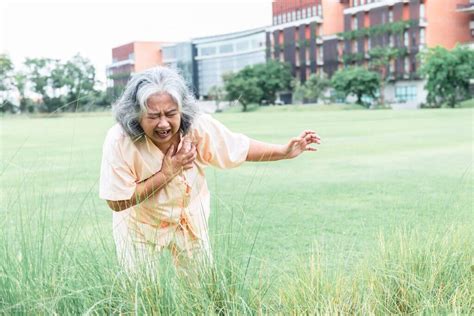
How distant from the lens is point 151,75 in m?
1.88

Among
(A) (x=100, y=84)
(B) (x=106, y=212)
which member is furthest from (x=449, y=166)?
(A) (x=100, y=84)

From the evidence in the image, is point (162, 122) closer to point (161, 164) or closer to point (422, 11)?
point (161, 164)

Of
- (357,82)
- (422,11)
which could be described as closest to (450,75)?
(357,82)

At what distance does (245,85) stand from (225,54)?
30.5ft

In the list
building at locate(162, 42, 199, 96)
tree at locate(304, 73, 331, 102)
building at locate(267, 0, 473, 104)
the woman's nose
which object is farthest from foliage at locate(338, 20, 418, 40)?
the woman's nose

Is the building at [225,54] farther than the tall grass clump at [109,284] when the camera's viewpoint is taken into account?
Yes

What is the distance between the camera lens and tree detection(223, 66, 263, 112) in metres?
37.6

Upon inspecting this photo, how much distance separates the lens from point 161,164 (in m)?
2.01

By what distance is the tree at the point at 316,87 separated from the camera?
37.9 m

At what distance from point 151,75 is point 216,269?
562 mm

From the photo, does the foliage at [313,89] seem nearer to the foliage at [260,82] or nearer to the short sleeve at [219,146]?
the foliage at [260,82]

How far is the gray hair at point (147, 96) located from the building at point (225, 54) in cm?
3657

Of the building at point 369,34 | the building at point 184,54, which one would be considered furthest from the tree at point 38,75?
the building at point 369,34

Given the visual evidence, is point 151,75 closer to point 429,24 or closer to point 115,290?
point 115,290
